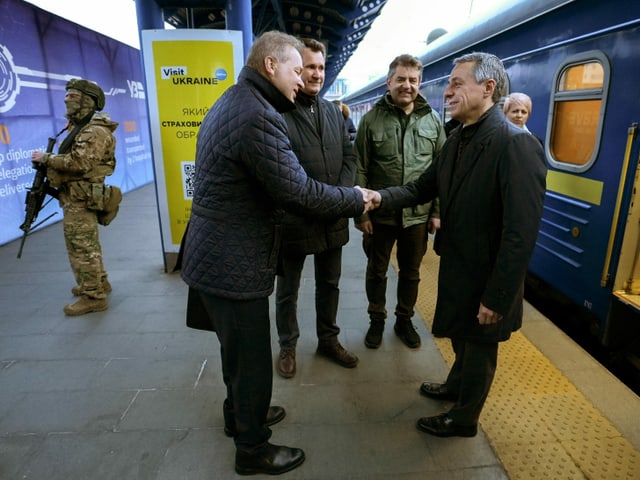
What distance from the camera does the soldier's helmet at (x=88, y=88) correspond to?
370 cm

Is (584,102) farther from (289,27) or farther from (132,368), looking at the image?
(289,27)

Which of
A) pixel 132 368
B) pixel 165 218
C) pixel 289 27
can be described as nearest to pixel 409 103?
pixel 132 368

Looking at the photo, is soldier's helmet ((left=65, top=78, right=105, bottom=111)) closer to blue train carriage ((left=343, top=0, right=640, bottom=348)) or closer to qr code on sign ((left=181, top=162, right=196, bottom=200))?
qr code on sign ((left=181, top=162, right=196, bottom=200))

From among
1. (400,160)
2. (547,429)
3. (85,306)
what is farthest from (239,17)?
(547,429)

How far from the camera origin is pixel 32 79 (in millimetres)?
6758

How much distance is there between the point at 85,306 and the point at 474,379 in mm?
3420

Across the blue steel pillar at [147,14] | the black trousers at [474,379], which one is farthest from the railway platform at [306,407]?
the blue steel pillar at [147,14]

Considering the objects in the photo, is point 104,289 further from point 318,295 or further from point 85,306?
point 318,295

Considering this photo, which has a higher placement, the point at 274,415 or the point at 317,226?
the point at 317,226

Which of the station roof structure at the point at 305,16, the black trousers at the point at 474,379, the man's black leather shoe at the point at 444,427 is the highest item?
the station roof structure at the point at 305,16

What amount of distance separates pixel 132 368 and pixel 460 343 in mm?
2246

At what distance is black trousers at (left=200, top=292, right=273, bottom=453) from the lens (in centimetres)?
195

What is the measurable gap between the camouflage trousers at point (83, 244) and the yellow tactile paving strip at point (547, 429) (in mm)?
3198

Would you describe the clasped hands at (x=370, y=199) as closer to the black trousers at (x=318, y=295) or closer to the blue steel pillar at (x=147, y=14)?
the black trousers at (x=318, y=295)
